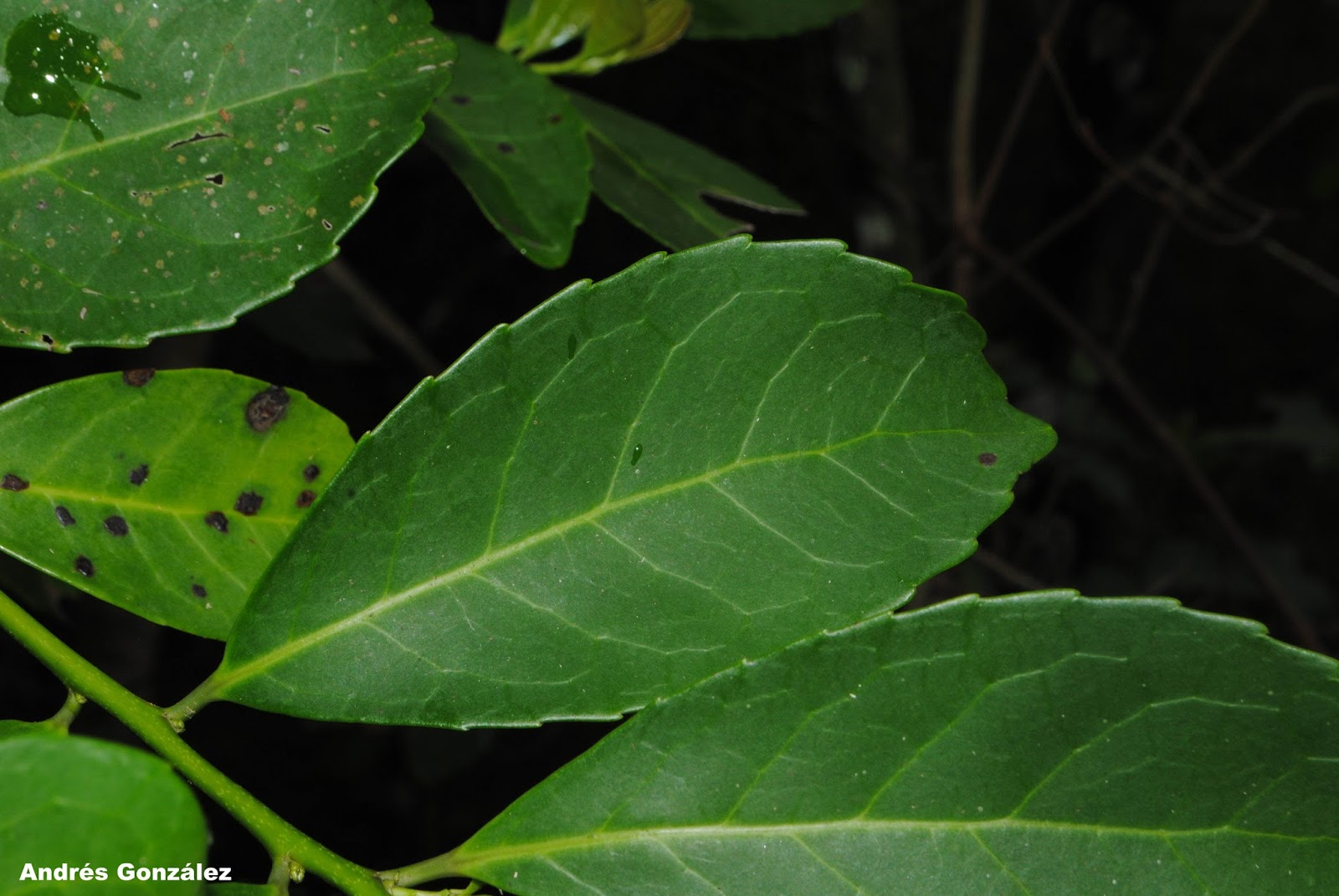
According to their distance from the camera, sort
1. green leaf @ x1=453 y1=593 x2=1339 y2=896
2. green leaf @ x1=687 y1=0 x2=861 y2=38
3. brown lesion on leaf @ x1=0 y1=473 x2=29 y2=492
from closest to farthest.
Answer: green leaf @ x1=453 y1=593 x2=1339 y2=896
brown lesion on leaf @ x1=0 y1=473 x2=29 y2=492
green leaf @ x1=687 y1=0 x2=861 y2=38

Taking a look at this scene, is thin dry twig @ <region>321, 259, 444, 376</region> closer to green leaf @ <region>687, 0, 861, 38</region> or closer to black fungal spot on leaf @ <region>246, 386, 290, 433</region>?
green leaf @ <region>687, 0, 861, 38</region>

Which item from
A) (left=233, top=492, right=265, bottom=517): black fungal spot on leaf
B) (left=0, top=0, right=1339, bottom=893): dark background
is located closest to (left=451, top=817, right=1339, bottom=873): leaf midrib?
(left=233, top=492, right=265, bottom=517): black fungal spot on leaf

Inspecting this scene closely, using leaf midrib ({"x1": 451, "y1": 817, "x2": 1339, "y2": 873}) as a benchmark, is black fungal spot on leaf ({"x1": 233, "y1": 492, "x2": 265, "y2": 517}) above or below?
above

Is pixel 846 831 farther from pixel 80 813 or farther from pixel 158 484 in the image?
pixel 158 484

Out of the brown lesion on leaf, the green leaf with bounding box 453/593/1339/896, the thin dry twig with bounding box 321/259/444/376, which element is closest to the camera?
the green leaf with bounding box 453/593/1339/896

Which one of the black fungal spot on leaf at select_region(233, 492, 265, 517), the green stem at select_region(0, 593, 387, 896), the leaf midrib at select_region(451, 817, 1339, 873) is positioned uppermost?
the black fungal spot on leaf at select_region(233, 492, 265, 517)

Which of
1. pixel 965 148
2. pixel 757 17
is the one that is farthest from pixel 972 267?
pixel 757 17
